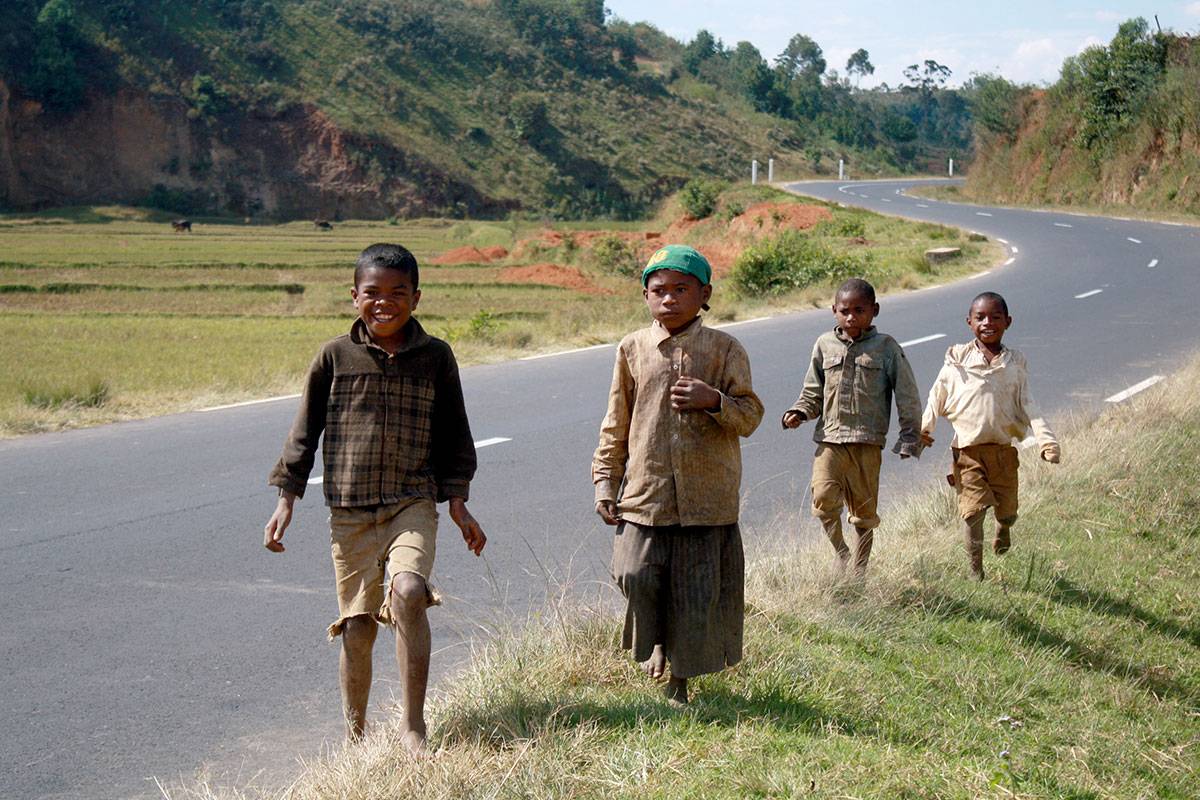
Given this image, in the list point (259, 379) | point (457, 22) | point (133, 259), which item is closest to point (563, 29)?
point (457, 22)

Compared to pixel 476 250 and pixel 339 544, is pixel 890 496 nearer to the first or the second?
pixel 339 544

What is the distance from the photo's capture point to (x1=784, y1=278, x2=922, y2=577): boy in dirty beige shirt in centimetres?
521

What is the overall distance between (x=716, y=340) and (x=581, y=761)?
1354mm

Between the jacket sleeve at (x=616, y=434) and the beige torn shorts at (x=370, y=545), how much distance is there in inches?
22.6

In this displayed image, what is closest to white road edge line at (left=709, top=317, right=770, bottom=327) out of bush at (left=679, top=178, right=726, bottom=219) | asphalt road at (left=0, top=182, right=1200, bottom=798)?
asphalt road at (left=0, top=182, right=1200, bottom=798)

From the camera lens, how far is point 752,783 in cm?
342

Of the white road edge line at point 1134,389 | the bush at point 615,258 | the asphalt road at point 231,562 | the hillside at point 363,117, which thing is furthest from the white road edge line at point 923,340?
the hillside at point 363,117

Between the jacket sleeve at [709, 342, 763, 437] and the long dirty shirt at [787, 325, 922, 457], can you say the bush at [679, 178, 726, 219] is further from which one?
the jacket sleeve at [709, 342, 763, 437]

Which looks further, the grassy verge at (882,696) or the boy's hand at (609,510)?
the boy's hand at (609,510)

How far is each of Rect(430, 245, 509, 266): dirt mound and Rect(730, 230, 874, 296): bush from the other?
20658 mm

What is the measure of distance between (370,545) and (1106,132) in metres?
53.8

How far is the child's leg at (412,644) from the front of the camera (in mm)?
3543

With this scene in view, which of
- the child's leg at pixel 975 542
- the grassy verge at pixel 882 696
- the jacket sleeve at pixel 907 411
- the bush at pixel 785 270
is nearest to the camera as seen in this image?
the grassy verge at pixel 882 696

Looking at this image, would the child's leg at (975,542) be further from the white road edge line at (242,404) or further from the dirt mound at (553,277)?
the dirt mound at (553,277)
